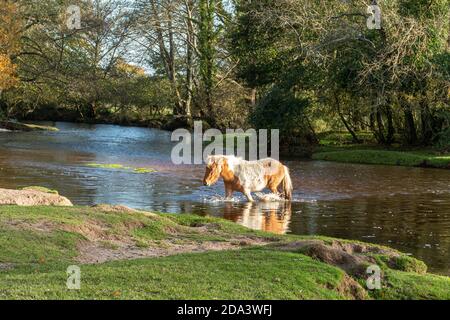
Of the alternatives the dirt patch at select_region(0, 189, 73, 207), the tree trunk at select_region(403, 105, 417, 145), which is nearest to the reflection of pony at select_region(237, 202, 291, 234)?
the dirt patch at select_region(0, 189, 73, 207)

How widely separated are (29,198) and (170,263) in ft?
24.5

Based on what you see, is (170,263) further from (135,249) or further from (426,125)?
(426,125)

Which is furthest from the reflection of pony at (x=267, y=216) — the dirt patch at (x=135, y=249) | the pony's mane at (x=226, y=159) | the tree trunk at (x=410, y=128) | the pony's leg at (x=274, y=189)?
the tree trunk at (x=410, y=128)

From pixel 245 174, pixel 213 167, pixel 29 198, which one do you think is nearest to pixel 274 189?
pixel 245 174

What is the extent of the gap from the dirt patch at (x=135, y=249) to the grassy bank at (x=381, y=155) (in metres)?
22.6

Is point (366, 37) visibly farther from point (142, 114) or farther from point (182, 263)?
point (142, 114)

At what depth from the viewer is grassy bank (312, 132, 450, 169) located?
111 feet

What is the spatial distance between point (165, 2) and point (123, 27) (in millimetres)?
3976

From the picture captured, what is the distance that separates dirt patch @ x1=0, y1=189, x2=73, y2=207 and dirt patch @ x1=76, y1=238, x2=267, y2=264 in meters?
4.25

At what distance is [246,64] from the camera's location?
43938 millimetres

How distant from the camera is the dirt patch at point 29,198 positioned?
610 inches

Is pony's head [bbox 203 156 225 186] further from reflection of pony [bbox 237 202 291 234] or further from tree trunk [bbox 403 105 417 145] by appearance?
tree trunk [bbox 403 105 417 145]

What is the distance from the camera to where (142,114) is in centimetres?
7250

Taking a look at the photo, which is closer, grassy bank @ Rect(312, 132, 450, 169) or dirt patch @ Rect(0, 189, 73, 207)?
dirt patch @ Rect(0, 189, 73, 207)
